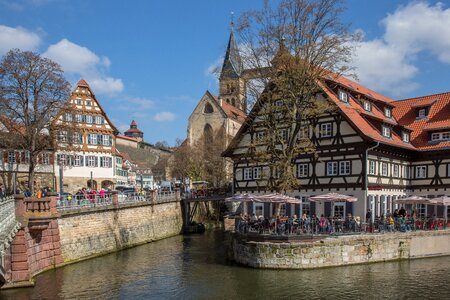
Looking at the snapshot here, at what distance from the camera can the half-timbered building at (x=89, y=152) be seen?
5047cm

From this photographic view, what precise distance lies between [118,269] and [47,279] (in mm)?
4291

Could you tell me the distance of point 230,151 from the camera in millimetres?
42344

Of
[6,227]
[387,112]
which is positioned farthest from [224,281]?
[387,112]

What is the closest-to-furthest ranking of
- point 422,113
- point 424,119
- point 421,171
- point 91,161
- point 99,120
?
1. point 421,171
2. point 424,119
3. point 422,113
4. point 91,161
5. point 99,120

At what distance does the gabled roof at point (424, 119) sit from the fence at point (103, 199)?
72.7 feet

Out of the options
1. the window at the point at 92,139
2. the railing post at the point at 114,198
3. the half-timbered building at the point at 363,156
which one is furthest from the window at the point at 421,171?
the window at the point at 92,139

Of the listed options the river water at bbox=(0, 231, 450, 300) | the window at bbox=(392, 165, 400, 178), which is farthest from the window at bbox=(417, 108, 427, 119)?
the river water at bbox=(0, 231, 450, 300)

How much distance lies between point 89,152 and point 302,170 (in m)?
25.1

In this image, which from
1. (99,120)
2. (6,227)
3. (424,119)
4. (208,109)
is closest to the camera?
(6,227)

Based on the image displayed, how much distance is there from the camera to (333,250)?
25.8 metres

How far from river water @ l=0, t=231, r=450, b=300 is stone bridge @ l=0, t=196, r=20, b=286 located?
57.1 inches

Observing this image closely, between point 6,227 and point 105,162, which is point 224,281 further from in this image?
point 105,162

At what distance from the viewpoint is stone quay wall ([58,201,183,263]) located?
95.1ft

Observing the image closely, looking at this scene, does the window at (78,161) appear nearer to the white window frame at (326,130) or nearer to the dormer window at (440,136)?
the white window frame at (326,130)
